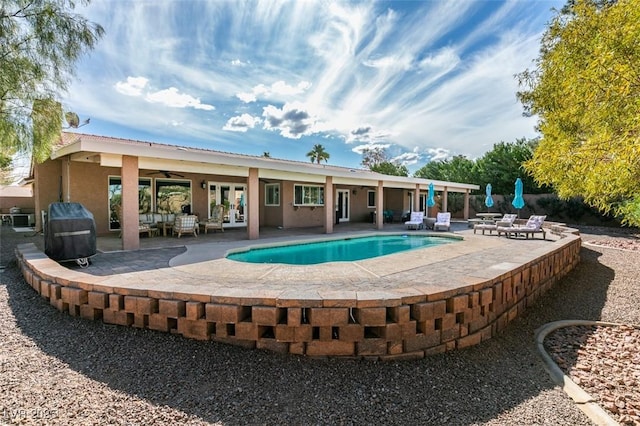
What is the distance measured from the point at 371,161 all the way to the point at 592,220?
34.3 m

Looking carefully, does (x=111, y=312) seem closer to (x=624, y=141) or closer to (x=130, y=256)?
(x=130, y=256)

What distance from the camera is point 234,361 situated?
10.8 ft

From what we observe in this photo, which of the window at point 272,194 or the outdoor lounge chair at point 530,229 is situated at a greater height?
the window at point 272,194

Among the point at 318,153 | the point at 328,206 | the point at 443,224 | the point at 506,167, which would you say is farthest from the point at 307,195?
the point at 318,153

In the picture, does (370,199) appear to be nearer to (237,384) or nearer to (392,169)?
(237,384)

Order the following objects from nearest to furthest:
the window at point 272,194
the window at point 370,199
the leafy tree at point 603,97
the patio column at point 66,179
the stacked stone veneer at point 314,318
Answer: the stacked stone veneer at point 314,318 → the leafy tree at point 603,97 → the patio column at point 66,179 → the window at point 272,194 → the window at point 370,199

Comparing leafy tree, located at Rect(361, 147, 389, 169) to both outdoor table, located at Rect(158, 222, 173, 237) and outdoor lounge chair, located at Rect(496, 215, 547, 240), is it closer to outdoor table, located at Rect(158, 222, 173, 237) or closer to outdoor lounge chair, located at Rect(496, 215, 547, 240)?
outdoor lounge chair, located at Rect(496, 215, 547, 240)

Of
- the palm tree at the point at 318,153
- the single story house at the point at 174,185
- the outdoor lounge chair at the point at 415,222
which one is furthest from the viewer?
the palm tree at the point at 318,153

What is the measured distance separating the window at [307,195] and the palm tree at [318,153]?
25541mm

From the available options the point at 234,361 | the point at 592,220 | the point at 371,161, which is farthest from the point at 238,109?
the point at 371,161

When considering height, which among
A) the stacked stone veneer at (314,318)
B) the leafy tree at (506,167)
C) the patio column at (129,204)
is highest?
the leafy tree at (506,167)

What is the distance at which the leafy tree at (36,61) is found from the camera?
718cm

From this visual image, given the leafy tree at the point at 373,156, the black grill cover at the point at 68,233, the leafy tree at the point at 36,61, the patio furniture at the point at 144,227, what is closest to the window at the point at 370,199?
the patio furniture at the point at 144,227

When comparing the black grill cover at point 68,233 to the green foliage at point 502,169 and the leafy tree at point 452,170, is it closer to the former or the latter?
the green foliage at point 502,169
